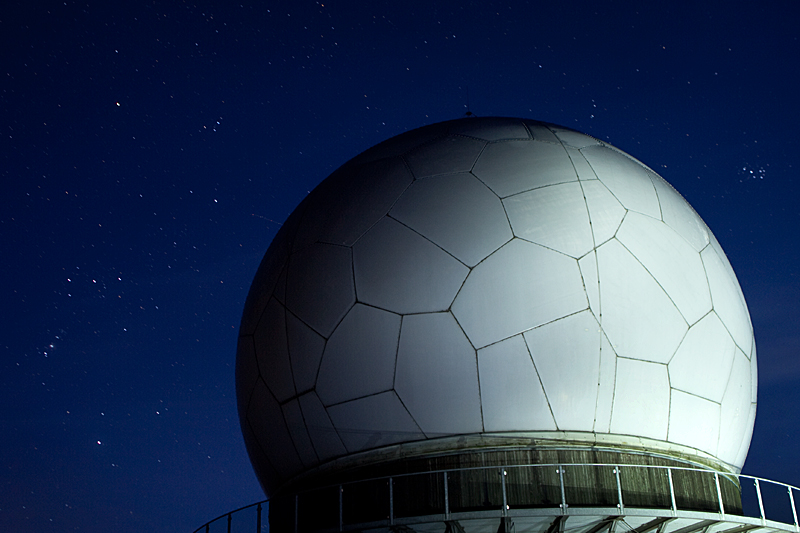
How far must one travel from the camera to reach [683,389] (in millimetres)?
7715

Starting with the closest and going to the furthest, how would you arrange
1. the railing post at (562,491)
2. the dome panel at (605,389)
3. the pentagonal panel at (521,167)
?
the railing post at (562,491)
the dome panel at (605,389)
the pentagonal panel at (521,167)

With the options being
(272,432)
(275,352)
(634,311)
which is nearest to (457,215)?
(634,311)

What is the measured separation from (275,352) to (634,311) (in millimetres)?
4099

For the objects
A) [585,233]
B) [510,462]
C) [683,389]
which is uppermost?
[585,233]

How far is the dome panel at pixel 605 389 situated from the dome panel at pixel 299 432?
3153 mm

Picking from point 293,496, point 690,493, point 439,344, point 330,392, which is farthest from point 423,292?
point 690,493

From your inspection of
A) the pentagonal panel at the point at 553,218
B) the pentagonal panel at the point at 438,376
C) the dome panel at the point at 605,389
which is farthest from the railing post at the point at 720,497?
the pentagonal panel at the point at 553,218

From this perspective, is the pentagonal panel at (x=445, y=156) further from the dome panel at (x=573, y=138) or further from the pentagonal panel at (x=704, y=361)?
the pentagonal panel at (x=704, y=361)

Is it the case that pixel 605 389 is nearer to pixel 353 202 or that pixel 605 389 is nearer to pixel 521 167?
pixel 521 167

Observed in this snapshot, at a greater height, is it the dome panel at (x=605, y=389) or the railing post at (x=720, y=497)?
the dome panel at (x=605, y=389)

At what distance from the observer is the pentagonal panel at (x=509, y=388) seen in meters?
7.24

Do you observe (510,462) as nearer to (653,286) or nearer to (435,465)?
(435,465)

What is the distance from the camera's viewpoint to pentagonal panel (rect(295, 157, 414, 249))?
8.38 meters

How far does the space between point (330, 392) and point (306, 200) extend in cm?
314
